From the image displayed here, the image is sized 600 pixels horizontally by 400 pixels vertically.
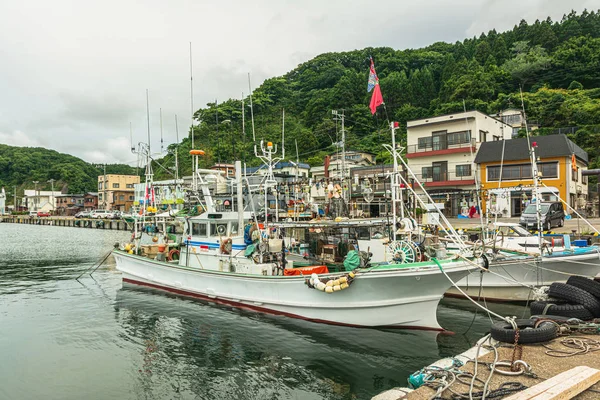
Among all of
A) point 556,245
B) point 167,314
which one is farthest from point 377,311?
point 556,245

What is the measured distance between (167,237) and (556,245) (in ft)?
58.5

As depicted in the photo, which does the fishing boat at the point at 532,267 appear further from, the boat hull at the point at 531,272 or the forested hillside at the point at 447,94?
the forested hillside at the point at 447,94

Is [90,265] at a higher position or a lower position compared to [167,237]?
lower

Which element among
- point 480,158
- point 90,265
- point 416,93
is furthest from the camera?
point 416,93

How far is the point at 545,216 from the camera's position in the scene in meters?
22.1

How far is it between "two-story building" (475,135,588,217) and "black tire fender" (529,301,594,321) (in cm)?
2239

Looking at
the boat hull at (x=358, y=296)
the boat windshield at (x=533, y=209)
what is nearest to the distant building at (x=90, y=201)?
the boat hull at (x=358, y=296)

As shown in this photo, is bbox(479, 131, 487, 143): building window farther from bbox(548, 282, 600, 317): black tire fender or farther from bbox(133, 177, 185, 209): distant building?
bbox(548, 282, 600, 317): black tire fender

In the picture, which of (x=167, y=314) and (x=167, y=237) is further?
(x=167, y=237)

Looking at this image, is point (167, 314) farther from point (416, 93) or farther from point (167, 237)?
point (416, 93)

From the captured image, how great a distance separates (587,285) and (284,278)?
27.0 ft

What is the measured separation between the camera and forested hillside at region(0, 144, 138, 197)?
344 ft

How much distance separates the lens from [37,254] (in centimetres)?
3269

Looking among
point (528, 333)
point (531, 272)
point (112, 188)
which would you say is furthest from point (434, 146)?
point (112, 188)
